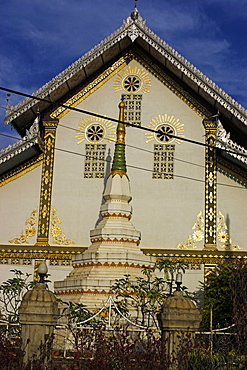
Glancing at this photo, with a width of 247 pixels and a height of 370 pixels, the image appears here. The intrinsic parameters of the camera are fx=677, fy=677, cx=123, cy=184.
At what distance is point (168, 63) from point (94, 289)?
6.46 meters

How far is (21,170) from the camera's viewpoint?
16.8 metres

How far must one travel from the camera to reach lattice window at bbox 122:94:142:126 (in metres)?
16.8

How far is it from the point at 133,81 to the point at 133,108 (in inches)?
29.0

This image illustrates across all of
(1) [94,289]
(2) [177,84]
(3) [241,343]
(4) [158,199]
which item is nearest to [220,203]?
(4) [158,199]

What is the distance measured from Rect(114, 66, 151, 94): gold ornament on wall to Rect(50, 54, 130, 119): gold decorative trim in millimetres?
179

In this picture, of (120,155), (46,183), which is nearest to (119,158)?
(120,155)

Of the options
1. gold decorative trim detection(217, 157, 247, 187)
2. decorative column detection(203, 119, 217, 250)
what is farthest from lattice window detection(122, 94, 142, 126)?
gold decorative trim detection(217, 157, 247, 187)

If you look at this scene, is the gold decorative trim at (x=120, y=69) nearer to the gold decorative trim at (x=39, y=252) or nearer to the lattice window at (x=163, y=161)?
the lattice window at (x=163, y=161)

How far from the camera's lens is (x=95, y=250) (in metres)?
13.9

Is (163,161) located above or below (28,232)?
above

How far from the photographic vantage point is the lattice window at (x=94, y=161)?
16609mm

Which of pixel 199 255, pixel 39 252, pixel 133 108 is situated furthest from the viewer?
pixel 133 108

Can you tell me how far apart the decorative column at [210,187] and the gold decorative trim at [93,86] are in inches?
104

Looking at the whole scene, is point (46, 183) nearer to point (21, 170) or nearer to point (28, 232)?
point (21, 170)
